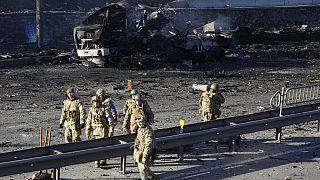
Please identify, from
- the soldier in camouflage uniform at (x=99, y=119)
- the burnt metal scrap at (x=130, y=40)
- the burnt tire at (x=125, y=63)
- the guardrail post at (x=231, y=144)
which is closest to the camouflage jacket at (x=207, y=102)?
the guardrail post at (x=231, y=144)

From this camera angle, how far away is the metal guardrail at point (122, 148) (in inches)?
339

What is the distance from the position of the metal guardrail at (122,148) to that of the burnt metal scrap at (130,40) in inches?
Answer: 640

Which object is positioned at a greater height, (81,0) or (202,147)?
(81,0)

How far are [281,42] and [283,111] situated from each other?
28549 millimetres

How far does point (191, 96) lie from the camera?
797 inches

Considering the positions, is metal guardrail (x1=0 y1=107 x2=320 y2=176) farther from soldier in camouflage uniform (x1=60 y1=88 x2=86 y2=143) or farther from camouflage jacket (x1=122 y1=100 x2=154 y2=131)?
soldier in camouflage uniform (x1=60 y1=88 x2=86 y2=143)

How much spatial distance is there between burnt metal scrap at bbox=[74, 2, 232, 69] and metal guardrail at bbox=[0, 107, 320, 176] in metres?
16.3

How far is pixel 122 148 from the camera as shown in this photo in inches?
381

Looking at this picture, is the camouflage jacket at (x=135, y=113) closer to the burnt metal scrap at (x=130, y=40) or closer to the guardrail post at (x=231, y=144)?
the guardrail post at (x=231, y=144)

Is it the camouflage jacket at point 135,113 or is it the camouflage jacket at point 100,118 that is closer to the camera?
the camouflage jacket at point 100,118

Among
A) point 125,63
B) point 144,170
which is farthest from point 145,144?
point 125,63

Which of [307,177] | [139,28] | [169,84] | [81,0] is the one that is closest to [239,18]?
[81,0]

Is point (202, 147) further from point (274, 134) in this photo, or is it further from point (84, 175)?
point (84, 175)

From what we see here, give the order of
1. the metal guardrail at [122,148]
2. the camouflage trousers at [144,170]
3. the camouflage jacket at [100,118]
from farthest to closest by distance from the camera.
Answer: the camouflage jacket at [100,118] → the camouflage trousers at [144,170] → the metal guardrail at [122,148]
